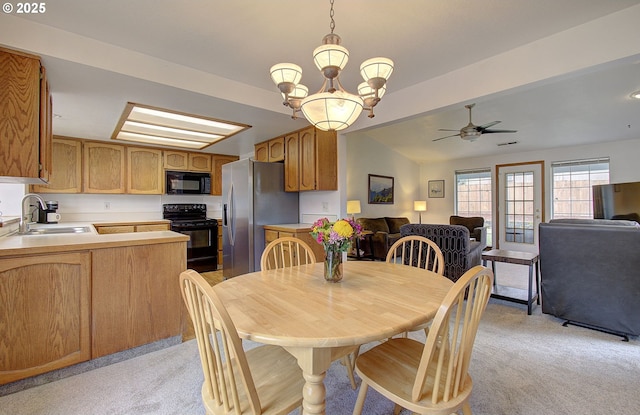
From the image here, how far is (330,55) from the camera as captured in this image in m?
1.42

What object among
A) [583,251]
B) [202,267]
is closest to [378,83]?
[583,251]

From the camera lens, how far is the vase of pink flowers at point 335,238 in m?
1.47

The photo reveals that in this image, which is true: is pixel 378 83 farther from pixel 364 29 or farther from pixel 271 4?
pixel 271 4

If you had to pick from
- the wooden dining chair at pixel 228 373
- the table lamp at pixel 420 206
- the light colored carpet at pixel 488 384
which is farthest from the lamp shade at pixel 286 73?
the table lamp at pixel 420 206

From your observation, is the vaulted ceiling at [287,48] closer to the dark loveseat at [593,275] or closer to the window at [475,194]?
the dark loveseat at [593,275]

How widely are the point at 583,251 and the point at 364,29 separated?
256 cm

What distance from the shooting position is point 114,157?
438 cm

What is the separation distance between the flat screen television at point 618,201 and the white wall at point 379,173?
11.7 ft

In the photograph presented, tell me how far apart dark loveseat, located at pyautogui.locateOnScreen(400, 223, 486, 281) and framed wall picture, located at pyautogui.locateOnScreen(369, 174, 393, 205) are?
125 inches

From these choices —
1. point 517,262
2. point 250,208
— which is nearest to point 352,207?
point 250,208

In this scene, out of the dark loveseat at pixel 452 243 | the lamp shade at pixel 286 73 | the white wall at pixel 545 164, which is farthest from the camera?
the white wall at pixel 545 164

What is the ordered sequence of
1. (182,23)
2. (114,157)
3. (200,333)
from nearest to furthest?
(200,333) → (182,23) → (114,157)

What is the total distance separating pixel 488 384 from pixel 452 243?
1662 mm

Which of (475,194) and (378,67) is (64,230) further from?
(475,194)
